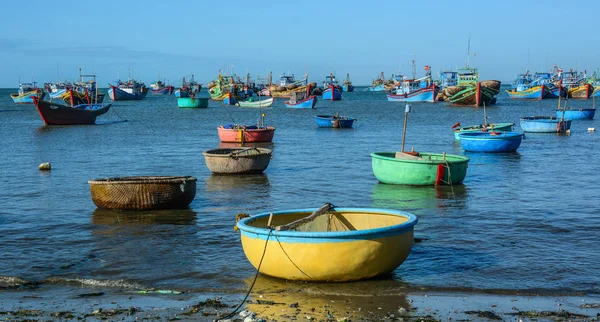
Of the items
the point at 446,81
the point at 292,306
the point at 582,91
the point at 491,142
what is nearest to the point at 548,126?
the point at 491,142

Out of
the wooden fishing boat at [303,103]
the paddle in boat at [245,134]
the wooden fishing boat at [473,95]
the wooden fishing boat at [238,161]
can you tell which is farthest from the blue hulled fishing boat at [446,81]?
the wooden fishing boat at [238,161]

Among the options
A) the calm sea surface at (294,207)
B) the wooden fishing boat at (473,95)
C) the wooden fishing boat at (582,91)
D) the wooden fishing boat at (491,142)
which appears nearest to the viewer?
the calm sea surface at (294,207)

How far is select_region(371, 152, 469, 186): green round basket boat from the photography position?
17.9m

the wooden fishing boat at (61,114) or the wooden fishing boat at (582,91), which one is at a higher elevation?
the wooden fishing boat at (582,91)

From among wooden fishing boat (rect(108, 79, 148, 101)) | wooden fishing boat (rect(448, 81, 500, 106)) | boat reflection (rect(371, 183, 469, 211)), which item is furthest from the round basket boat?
wooden fishing boat (rect(108, 79, 148, 101))

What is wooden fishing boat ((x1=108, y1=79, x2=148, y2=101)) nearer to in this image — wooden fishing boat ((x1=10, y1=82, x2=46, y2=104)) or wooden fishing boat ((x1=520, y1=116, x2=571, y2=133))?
wooden fishing boat ((x1=10, y1=82, x2=46, y2=104))

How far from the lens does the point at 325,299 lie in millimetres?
8664

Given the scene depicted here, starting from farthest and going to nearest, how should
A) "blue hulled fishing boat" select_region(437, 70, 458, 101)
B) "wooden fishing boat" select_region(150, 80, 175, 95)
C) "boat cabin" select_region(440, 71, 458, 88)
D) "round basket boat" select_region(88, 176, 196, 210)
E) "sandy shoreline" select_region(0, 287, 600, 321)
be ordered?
1. "wooden fishing boat" select_region(150, 80, 175, 95)
2. "boat cabin" select_region(440, 71, 458, 88)
3. "blue hulled fishing boat" select_region(437, 70, 458, 101)
4. "round basket boat" select_region(88, 176, 196, 210)
5. "sandy shoreline" select_region(0, 287, 600, 321)

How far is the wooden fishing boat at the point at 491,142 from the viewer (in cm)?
2670

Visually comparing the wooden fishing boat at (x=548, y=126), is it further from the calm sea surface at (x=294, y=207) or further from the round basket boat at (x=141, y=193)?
the round basket boat at (x=141, y=193)

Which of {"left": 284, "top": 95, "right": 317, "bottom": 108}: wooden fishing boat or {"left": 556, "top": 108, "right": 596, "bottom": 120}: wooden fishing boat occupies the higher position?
{"left": 556, "top": 108, "right": 596, "bottom": 120}: wooden fishing boat

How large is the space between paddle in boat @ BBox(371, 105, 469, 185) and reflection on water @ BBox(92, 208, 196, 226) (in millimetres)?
5848

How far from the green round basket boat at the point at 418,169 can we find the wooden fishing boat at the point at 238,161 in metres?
3.50

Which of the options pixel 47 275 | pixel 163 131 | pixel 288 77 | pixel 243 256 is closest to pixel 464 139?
pixel 243 256
